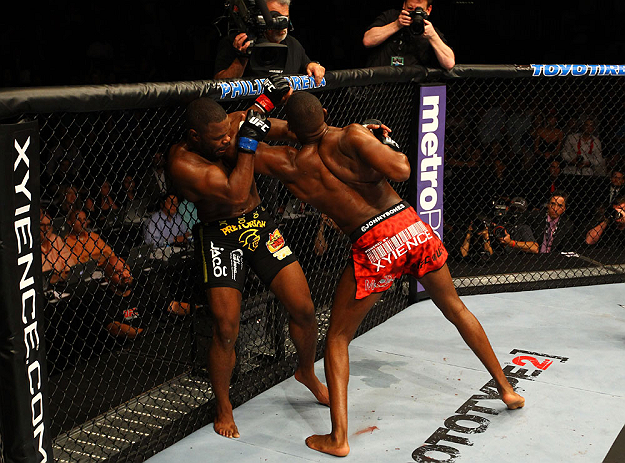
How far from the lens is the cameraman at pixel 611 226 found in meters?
5.82

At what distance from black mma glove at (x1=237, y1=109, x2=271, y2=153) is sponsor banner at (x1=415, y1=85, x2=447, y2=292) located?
183 centimetres

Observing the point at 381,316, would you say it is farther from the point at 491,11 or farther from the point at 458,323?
the point at 491,11

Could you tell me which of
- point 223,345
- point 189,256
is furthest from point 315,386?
point 189,256

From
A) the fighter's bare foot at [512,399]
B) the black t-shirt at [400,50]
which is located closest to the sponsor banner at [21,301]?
the fighter's bare foot at [512,399]

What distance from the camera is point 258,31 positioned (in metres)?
3.10

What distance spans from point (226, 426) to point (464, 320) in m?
1.08

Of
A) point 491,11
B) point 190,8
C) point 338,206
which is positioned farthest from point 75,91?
point 491,11

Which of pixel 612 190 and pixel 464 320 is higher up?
pixel 464 320

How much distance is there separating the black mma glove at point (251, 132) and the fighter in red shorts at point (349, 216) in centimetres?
15

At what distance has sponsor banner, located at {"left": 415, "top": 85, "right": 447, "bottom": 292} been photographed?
14.0 feet

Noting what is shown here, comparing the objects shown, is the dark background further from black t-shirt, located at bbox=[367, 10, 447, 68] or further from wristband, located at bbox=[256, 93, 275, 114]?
wristband, located at bbox=[256, 93, 275, 114]

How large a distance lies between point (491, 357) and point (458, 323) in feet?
0.71

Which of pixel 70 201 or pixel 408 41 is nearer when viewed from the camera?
pixel 70 201

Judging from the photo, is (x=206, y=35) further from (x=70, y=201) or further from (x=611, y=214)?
(x=70, y=201)
